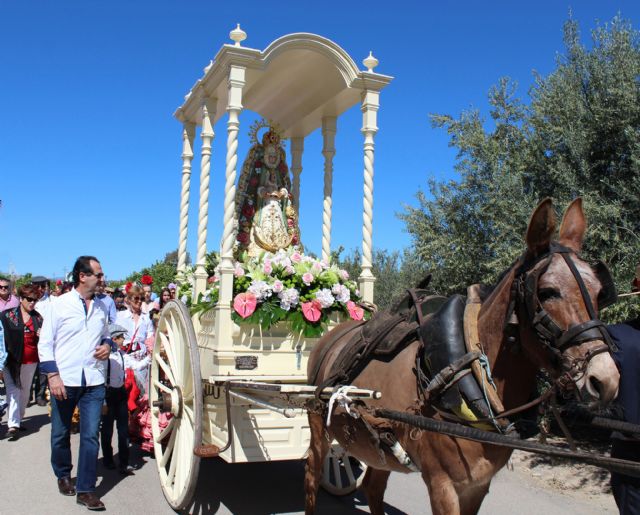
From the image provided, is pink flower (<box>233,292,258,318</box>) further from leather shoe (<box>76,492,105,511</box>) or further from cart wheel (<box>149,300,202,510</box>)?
leather shoe (<box>76,492,105,511</box>)

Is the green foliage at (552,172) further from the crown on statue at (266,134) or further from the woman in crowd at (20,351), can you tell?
the woman in crowd at (20,351)

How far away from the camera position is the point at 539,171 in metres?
7.75

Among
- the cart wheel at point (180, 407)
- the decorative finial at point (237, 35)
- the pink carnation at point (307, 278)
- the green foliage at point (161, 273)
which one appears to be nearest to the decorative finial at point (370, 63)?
the decorative finial at point (237, 35)

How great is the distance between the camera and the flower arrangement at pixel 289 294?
4.53m

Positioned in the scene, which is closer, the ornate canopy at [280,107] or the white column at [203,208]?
the ornate canopy at [280,107]

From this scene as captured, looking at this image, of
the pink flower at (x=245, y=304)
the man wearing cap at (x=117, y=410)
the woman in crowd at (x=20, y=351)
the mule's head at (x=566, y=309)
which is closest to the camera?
the mule's head at (x=566, y=309)

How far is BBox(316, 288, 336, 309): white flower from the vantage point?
187 inches

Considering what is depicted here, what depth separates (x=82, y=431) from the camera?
4543 millimetres

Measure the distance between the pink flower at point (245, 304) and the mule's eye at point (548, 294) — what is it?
259 cm

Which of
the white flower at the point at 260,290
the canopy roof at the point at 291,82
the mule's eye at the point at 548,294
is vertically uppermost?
the canopy roof at the point at 291,82

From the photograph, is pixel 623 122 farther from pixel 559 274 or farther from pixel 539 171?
pixel 559 274

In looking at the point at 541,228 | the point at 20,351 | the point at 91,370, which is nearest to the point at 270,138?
the point at 91,370

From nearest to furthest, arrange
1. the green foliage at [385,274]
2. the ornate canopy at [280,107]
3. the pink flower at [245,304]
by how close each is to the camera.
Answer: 1. the pink flower at [245,304]
2. the ornate canopy at [280,107]
3. the green foliage at [385,274]

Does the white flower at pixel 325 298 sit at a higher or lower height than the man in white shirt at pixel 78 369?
higher
